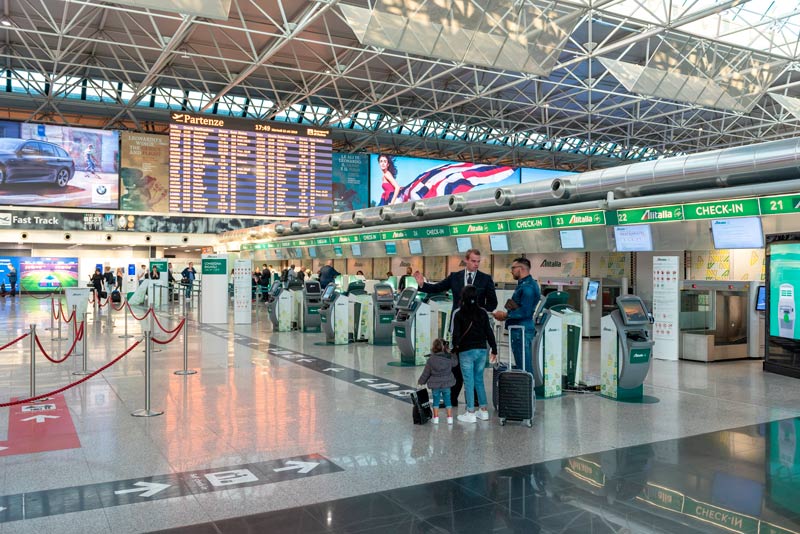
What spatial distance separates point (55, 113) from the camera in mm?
31094

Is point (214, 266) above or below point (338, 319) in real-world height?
above

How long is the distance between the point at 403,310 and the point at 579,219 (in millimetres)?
4534

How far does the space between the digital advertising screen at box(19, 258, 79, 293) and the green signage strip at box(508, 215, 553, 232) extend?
24.9 metres

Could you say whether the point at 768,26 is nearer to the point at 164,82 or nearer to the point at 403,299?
the point at 403,299

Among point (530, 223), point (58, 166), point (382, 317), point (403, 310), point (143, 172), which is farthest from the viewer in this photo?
point (143, 172)

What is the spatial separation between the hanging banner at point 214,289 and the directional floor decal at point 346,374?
17.3 feet

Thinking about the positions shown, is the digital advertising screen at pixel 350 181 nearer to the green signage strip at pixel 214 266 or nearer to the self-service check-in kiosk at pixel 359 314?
the green signage strip at pixel 214 266

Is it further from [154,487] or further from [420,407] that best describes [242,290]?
[154,487]

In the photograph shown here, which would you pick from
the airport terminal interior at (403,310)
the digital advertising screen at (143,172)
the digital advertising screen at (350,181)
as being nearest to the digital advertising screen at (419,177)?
the digital advertising screen at (350,181)

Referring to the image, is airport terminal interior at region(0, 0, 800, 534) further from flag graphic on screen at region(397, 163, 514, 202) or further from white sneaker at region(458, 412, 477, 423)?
flag graphic on screen at region(397, 163, 514, 202)

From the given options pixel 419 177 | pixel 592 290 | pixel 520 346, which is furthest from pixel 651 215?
pixel 419 177

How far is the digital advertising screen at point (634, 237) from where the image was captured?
36.9ft

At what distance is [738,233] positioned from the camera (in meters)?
9.89

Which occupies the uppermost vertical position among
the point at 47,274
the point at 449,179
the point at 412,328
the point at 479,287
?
the point at 449,179
